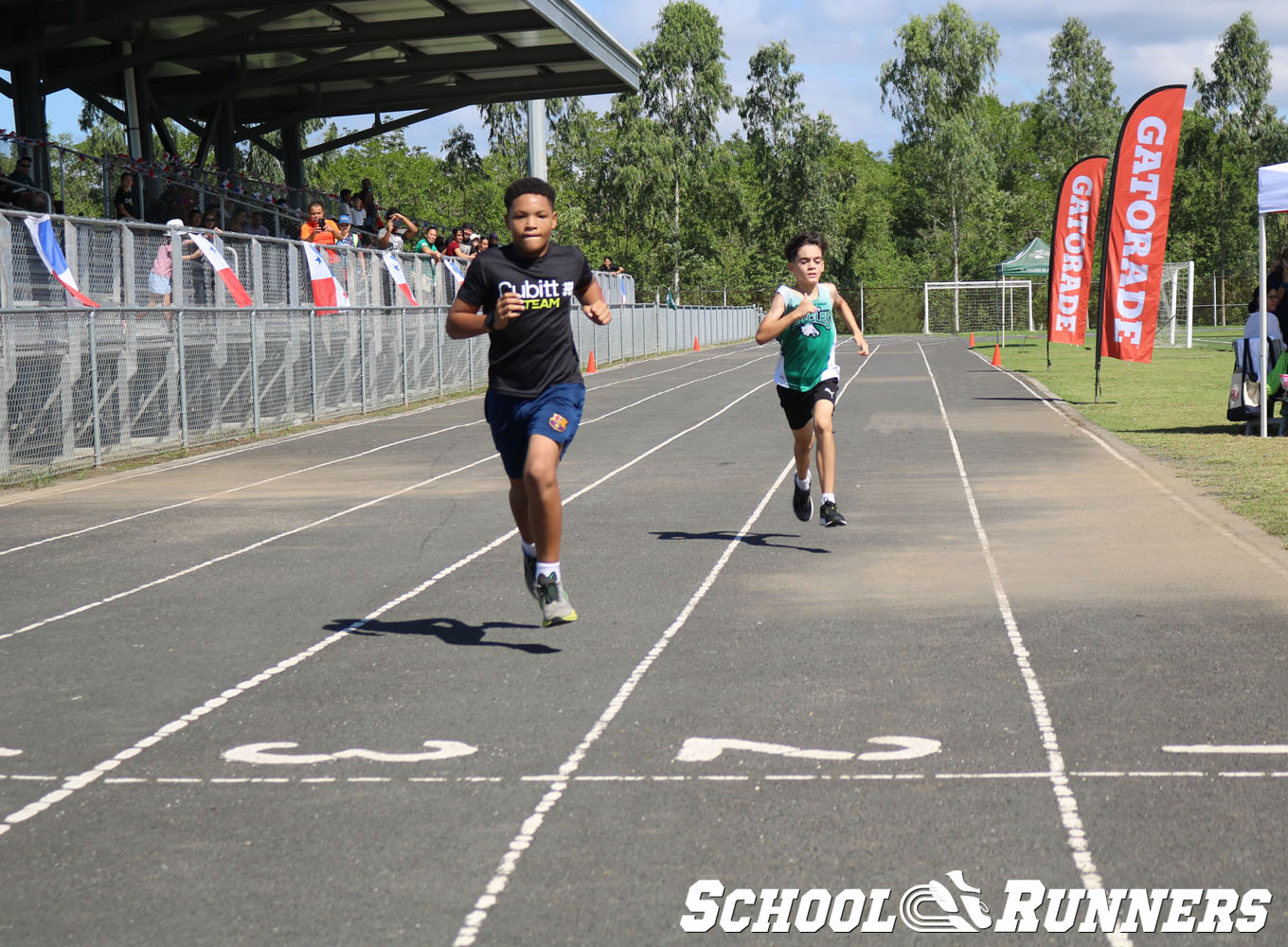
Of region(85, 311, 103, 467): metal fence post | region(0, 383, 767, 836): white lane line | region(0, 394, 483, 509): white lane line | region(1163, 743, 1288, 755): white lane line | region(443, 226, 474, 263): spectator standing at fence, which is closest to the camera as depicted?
region(0, 383, 767, 836): white lane line

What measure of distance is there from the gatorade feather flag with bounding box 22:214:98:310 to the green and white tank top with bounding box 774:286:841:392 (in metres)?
7.78

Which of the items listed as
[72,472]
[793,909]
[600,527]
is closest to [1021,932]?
[793,909]

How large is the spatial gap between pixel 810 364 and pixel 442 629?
343cm

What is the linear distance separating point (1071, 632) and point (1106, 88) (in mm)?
85685

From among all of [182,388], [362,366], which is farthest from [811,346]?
[362,366]

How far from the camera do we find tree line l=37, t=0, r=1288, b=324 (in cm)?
7100

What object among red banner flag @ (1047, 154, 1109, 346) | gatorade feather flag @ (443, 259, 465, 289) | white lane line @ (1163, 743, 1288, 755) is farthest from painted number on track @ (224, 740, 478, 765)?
gatorade feather flag @ (443, 259, 465, 289)

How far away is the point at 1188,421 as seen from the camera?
695 inches

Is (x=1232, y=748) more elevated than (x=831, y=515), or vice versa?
(x=831, y=515)

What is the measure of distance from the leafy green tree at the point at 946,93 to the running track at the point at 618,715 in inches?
2758

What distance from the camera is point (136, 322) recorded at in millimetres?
15234

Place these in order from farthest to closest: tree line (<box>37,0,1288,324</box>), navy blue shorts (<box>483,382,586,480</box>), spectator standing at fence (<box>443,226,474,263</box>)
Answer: tree line (<box>37,0,1288,324</box>), spectator standing at fence (<box>443,226,474,263</box>), navy blue shorts (<box>483,382,586,480</box>)

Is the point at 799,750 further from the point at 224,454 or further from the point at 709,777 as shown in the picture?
the point at 224,454

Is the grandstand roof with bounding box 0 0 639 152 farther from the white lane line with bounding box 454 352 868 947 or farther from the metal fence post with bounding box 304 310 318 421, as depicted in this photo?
the white lane line with bounding box 454 352 868 947
